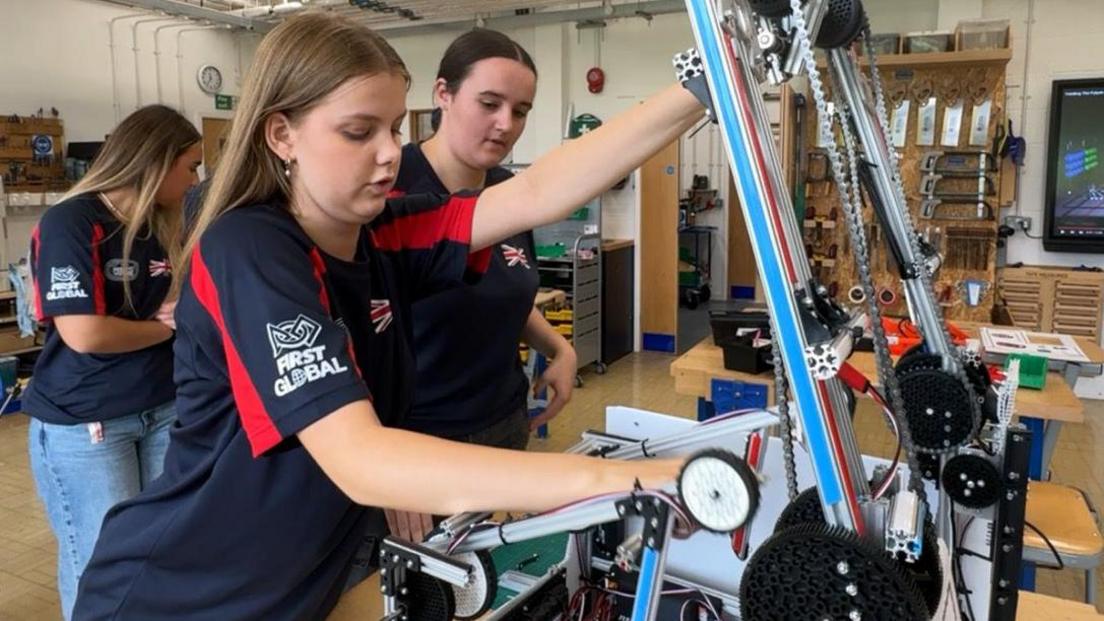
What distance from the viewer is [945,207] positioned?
5125 millimetres

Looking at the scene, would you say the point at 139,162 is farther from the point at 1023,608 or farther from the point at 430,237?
the point at 1023,608

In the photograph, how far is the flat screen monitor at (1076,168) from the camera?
5.46 metres

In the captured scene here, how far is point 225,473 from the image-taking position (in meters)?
0.95

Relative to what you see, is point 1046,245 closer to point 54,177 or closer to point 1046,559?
point 1046,559

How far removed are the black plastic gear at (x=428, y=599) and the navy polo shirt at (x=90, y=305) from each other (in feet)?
4.51

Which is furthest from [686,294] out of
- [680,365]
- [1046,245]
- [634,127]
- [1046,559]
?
[634,127]

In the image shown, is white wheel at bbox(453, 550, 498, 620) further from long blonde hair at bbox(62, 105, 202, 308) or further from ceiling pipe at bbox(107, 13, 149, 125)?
ceiling pipe at bbox(107, 13, 149, 125)

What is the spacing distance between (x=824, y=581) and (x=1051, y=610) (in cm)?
79

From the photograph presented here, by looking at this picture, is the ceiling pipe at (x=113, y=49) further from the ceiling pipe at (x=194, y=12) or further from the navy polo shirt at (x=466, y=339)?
the navy polo shirt at (x=466, y=339)

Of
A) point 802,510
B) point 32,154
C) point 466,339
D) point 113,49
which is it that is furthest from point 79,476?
point 113,49

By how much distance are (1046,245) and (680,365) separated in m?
3.96

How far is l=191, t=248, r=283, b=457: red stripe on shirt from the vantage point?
832 millimetres

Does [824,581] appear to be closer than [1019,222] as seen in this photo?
Yes

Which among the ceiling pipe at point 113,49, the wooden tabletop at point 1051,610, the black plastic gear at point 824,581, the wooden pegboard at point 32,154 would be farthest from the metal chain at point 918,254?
the ceiling pipe at point 113,49
